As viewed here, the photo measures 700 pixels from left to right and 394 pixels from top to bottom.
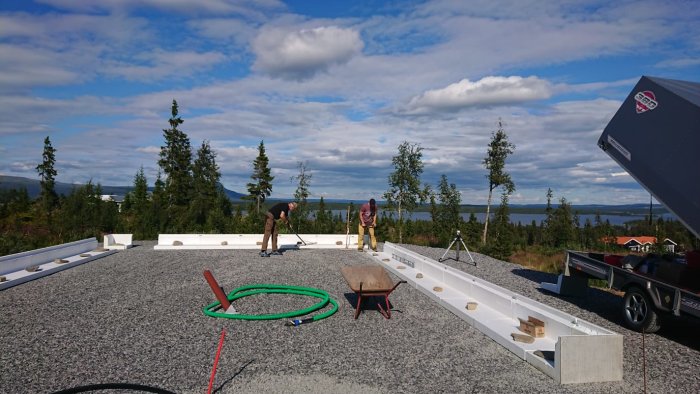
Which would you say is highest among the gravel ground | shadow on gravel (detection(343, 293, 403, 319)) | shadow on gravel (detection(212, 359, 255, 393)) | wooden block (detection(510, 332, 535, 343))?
wooden block (detection(510, 332, 535, 343))

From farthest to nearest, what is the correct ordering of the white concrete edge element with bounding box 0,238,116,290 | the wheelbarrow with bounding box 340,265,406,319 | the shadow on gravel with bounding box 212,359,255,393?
the white concrete edge element with bounding box 0,238,116,290 < the wheelbarrow with bounding box 340,265,406,319 < the shadow on gravel with bounding box 212,359,255,393

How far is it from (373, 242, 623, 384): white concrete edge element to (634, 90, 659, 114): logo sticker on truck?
3.43 meters

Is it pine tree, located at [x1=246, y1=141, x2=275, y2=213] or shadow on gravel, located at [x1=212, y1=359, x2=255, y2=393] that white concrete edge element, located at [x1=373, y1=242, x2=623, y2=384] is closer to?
shadow on gravel, located at [x1=212, y1=359, x2=255, y2=393]

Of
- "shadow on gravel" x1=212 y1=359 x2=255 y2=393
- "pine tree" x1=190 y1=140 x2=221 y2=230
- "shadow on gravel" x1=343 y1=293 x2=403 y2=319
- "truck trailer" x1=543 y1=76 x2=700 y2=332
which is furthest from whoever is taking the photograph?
"pine tree" x1=190 y1=140 x2=221 y2=230

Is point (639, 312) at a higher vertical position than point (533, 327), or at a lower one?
higher

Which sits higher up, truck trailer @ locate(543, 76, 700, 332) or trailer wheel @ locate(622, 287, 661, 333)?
truck trailer @ locate(543, 76, 700, 332)

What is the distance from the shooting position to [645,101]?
7.78m

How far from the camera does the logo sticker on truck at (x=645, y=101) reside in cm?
757

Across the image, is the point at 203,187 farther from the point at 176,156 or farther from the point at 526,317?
the point at 526,317

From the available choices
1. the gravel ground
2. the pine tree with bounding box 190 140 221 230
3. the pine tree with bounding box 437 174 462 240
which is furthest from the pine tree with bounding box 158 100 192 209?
the gravel ground

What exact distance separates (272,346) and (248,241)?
11733mm

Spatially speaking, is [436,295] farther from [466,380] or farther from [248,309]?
[466,380]

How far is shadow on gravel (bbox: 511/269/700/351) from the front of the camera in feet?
22.9

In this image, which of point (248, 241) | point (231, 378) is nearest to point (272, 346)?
point (231, 378)
